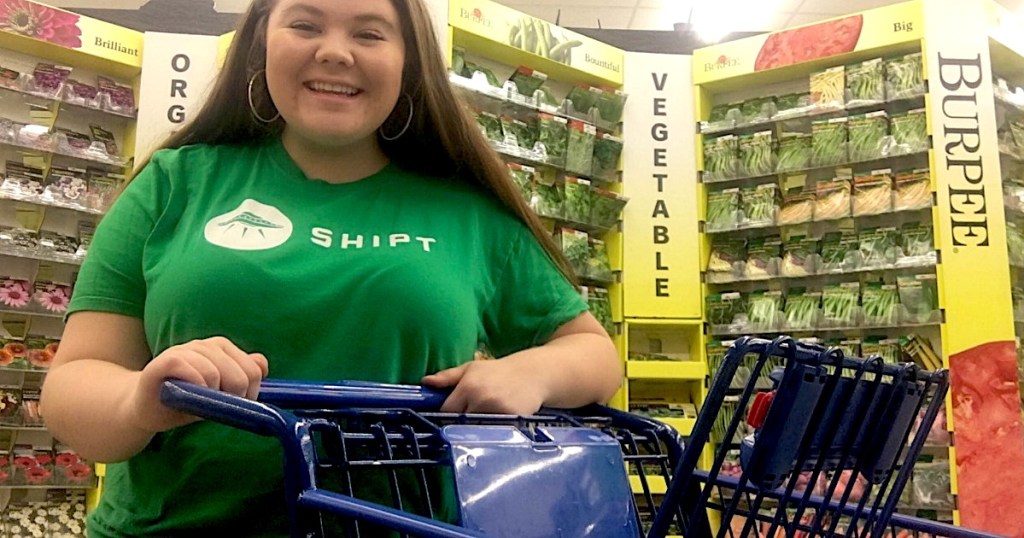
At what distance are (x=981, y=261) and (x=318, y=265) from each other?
393 centimetres

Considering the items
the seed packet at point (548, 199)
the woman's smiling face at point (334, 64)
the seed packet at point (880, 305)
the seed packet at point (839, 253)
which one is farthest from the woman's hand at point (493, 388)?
the seed packet at point (839, 253)

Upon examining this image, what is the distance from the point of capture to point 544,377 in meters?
1.00

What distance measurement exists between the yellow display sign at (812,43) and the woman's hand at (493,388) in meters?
4.14

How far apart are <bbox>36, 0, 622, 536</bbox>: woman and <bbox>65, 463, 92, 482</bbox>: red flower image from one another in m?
3.83

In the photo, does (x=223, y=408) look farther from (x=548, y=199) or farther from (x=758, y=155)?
(x=758, y=155)

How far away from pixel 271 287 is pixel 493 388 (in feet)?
0.89

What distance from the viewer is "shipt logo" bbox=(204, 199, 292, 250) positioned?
3.28ft

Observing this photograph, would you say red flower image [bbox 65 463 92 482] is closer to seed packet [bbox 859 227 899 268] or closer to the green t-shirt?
the green t-shirt

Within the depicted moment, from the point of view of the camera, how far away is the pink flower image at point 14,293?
14.2ft

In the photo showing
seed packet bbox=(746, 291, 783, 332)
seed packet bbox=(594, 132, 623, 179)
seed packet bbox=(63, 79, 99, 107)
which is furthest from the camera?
seed packet bbox=(594, 132, 623, 179)

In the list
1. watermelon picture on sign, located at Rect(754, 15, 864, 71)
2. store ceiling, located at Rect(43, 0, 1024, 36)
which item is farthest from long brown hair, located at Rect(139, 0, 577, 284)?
store ceiling, located at Rect(43, 0, 1024, 36)

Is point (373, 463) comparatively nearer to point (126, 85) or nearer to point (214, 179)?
point (214, 179)

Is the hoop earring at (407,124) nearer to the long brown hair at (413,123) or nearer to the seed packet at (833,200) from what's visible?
the long brown hair at (413,123)

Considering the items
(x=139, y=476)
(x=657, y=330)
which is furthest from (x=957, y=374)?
(x=139, y=476)
